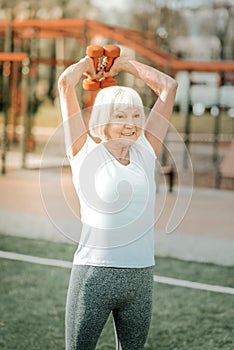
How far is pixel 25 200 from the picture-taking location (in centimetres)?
937

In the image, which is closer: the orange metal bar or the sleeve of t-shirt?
the sleeve of t-shirt

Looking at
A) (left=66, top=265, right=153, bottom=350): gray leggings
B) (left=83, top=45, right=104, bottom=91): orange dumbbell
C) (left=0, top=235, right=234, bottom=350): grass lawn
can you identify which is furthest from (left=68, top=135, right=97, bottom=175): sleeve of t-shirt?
(left=0, top=235, right=234, bottom=350): grass lawn

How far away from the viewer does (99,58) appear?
2660mm

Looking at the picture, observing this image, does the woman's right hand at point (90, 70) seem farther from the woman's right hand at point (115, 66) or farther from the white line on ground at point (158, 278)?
the white line on ground at point (158, 278)

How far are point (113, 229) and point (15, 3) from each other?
26003mm

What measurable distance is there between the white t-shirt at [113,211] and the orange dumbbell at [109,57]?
10.4 inches

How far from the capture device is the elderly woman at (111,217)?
249 cm

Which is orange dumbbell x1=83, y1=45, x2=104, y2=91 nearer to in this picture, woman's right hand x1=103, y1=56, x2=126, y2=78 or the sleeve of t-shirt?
woman's right hand x1=103, y1=56, x2=126, y2=78

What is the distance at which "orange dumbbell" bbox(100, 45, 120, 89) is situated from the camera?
2.64 metres

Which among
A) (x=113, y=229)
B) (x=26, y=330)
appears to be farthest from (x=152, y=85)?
(x=26, y=330)

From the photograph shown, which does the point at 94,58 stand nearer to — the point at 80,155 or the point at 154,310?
the point at 80,155

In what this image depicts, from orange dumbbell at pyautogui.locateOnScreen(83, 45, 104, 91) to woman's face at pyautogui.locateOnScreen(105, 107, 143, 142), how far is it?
0.20m

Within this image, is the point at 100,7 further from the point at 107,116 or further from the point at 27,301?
the point at 107,116

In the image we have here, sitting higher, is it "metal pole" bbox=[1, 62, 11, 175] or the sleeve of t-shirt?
the sleeve of t-shirt
